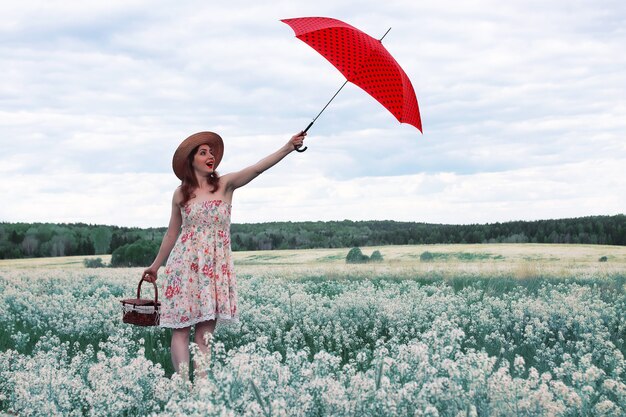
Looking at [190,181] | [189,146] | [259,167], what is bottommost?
[190,181]

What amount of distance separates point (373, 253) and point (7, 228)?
13.7 meters

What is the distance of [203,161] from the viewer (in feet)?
23.7

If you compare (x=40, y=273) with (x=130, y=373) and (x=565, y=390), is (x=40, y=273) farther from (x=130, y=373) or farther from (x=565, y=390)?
(x=565, y=390)

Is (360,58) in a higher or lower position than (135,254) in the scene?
higher

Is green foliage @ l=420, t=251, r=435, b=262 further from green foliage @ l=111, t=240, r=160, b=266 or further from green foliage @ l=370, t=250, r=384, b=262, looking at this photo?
green foliage @ l=111, t=240, r=160, b=266

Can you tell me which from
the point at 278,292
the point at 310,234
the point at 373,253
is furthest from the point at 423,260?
the point at 278,292

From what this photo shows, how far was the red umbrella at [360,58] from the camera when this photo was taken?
740 cm

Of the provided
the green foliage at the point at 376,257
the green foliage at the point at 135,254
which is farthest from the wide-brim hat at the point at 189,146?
the green foliage at the point at 135,254

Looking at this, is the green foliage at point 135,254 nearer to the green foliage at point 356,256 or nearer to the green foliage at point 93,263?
the green foliage at point 93,263

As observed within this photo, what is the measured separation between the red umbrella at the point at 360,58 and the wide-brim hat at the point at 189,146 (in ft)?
4.46

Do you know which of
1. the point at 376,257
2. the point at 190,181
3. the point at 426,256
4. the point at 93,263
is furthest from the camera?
the point at 93,263

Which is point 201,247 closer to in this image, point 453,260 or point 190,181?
point 190,181

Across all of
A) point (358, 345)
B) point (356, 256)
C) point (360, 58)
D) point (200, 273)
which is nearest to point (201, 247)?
point (200, 273)

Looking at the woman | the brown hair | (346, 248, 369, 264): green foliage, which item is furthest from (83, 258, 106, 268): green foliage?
the brown hair
